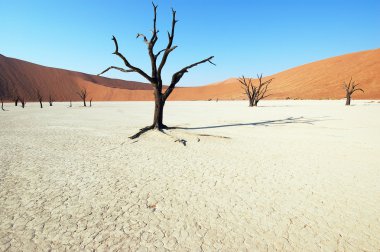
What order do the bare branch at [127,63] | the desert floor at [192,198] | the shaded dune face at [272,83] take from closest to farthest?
the desert floor at [192,198] < the bare branch at [127,63] < the shaded dune face at [272,83]

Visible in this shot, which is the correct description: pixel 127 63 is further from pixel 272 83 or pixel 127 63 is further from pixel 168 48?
pixel 272 83

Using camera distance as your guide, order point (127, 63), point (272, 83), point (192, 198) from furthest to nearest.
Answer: point (272, 83), point (127, 63), point (192, 198)

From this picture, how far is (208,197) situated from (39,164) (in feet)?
15.7

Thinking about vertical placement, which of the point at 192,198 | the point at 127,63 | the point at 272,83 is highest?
the point at 272,83

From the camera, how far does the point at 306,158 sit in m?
7.13

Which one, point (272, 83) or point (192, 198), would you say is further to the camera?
point (272, 83)

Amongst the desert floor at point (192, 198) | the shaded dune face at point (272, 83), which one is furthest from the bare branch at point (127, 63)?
the shaded dune face at point (272, 83)

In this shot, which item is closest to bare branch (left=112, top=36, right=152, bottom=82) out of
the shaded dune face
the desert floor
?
the desert floor

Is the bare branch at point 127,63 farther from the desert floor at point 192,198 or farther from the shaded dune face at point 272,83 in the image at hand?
the shaded dune face at point 272,83

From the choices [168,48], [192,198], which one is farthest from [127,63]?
[192,198]

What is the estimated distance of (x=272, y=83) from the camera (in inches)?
3487

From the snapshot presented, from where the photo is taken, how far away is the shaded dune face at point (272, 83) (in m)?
61.2

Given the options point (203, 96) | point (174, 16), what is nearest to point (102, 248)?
point (174, 16)

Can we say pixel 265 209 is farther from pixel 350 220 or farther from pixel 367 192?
pixel 367 192
